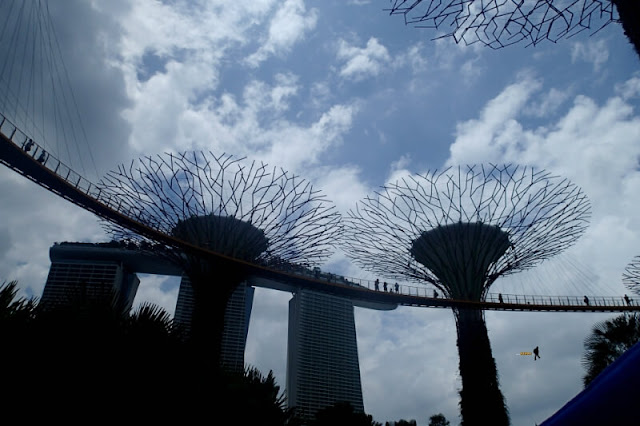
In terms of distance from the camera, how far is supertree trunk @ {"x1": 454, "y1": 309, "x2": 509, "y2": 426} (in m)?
17.6

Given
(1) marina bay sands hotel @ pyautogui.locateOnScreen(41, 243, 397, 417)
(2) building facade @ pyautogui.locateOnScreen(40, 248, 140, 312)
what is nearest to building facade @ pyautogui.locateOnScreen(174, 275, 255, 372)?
(1) marina bay sands hotel @ pyautogui.locateOnScreen(41, 243, 397, 417)

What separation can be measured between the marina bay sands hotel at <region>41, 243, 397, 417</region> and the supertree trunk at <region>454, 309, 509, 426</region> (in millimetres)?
67070

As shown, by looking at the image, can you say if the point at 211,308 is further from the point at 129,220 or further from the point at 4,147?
the point at 4,147

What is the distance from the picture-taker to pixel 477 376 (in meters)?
18.4

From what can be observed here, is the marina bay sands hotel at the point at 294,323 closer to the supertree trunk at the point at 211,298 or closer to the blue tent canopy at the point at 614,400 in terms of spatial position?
the supertree trunk at the point at 211,298

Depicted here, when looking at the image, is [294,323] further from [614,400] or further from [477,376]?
[614,400]

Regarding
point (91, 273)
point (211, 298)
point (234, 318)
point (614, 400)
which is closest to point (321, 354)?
point (234, 318)

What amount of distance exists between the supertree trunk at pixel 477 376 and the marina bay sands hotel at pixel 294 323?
6707 cm

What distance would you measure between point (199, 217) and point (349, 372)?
81.8 m

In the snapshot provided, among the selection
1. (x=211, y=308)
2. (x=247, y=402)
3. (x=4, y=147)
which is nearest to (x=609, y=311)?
(x=211, y=308)

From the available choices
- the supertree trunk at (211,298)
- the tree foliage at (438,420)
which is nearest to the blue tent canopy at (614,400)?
the supertree trunk at (211,298)

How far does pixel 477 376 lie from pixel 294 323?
8430cm

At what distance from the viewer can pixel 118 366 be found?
7066mm

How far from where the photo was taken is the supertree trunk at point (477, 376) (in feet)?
57.8
